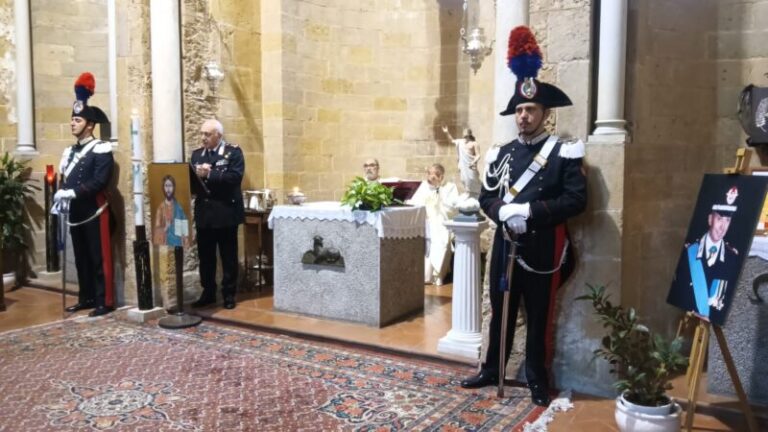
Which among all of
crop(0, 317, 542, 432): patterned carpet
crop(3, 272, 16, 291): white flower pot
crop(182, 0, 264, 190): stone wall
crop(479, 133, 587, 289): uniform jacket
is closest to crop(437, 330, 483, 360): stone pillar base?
crop(0, 317, 542, 432): patterned carpet

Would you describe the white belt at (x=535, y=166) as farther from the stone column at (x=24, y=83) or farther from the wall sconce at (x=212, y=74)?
the stone column at (x=24, y=83)

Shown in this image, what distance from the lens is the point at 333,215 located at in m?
5.33

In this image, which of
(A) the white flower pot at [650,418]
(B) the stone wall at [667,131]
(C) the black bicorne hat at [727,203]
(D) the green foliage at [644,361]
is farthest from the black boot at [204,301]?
(C) the black bicorne hat at [727,203]

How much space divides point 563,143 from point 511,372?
1499 millimetres

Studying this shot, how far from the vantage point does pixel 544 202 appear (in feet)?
11.5

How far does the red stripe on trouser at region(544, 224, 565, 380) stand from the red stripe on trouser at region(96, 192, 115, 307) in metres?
4.20

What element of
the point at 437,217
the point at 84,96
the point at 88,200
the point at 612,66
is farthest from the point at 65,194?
the point at 612,66

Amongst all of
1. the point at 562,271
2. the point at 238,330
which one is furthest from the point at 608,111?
the point at 238,330

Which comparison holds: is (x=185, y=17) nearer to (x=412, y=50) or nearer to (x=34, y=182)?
(x=34, y=182)

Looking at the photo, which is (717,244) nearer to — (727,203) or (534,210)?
(727,203)

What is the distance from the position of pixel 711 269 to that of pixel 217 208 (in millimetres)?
4170

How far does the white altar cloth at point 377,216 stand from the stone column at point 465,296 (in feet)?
2.55

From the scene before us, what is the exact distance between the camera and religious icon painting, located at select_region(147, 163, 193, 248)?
5293mm

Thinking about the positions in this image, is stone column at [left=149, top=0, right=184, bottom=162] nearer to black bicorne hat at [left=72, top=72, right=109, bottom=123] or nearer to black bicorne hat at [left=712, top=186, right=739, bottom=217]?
black bicorne hat at [left=72, top=72, right=109, bottom=123]
